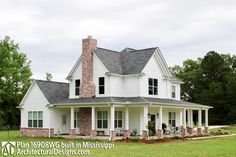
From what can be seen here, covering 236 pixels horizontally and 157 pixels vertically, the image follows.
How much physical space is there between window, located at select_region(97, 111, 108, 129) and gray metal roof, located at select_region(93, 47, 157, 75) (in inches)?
156

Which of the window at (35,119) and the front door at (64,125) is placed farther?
the front door at (64,125)

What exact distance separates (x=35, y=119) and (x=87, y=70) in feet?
24.5

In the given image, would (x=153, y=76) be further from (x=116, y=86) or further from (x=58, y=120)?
(x=58, y=120)

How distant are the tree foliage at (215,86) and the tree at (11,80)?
32034 mm

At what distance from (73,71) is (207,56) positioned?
43.0m

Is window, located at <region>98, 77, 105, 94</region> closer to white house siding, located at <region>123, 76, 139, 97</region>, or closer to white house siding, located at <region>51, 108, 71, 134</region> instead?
white house siding, located at <region>123, 76, 139, 97</region>

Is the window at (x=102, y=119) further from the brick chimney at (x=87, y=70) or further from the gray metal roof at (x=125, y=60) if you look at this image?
the gray metal roof at (x=125, y=60)

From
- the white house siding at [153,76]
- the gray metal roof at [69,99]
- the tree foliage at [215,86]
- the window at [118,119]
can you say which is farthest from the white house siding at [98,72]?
the tree foliage at [215,86]

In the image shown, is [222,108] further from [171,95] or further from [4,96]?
[4,96]

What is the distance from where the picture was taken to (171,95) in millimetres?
41094

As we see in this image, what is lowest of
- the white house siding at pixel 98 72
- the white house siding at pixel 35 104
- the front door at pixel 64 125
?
the front door at pixel 64 125

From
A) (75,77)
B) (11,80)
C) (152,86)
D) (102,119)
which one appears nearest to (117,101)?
(102,119)

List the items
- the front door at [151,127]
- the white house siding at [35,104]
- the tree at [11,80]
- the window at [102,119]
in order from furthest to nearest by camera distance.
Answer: the tree at [11,80] < the white house siding at [35,104] < the window at [102,119] < the front door at [151,127]

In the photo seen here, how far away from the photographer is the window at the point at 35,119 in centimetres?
3844
